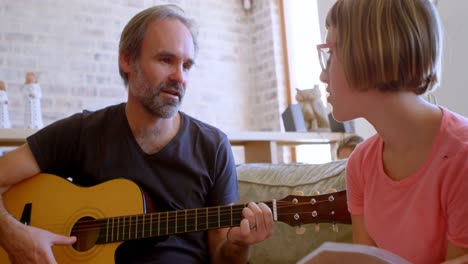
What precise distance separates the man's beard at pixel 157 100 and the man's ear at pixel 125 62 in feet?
0.47

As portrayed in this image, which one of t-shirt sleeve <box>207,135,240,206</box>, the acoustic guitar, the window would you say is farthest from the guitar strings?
the window

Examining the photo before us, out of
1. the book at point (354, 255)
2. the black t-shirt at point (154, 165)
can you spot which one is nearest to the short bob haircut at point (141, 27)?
the black t-shirt at point (154, 165)

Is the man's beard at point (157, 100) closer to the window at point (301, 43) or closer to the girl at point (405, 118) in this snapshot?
the girl at point (405, 118)

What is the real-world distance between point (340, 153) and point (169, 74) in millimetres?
1469

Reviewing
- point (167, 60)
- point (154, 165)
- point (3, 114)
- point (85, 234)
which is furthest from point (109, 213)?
point (3, 114)

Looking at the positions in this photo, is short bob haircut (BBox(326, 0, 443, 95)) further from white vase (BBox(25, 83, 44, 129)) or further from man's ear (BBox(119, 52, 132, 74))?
white vase (BBox(25, 83, 44, 129))

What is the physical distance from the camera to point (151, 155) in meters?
1.61

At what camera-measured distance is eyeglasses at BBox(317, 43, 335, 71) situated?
1.08 meters

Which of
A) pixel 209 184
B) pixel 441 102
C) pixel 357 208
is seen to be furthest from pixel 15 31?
pixel 357 208

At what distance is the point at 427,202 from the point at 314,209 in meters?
0.41

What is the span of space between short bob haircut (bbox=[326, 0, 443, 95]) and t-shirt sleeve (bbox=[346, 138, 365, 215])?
0.80 ft

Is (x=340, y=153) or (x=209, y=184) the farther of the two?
(x=340, y=153)

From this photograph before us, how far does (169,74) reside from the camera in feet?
5.55

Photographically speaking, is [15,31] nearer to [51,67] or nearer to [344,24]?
[51,67]
